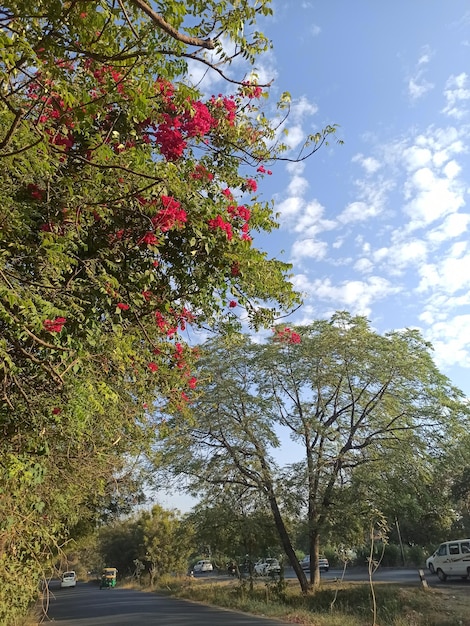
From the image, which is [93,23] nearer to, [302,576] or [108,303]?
[108,303]

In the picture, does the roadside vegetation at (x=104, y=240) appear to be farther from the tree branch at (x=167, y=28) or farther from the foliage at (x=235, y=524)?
the foliage at (x=235, y=524)

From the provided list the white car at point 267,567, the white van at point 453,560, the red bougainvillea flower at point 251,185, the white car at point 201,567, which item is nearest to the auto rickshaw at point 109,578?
the white car at point 201,567

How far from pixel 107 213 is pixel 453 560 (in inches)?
914

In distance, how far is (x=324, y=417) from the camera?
17.3 metres

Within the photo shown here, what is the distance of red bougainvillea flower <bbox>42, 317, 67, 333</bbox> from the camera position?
3.25 meters

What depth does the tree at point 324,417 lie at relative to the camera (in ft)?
51.1

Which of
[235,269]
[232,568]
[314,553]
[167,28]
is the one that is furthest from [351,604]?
[167,28]

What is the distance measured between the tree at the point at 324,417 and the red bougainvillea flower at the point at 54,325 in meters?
11.8

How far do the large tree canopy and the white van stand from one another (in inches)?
799

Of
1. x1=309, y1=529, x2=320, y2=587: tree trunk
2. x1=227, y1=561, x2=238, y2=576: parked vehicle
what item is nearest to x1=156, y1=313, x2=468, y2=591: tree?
x1=309, y1=529, x2=320, y2=587: tree trunk

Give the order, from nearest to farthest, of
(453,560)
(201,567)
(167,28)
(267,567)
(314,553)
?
(167,28)
(314,553)
(267,567)
(453,560)
(201,567)

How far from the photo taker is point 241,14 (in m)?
3.12

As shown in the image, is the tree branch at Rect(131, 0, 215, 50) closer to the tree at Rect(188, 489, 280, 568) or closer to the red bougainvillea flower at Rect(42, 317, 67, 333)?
the red bougainvillea flower at Rect(42, 317, 67, 333)

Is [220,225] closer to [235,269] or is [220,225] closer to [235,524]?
[235,269]
